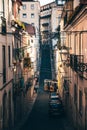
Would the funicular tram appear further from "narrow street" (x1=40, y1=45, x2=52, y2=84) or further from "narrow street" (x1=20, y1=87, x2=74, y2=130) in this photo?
"narrow street" (x1=20, y1=87, x2=74, y2=130)

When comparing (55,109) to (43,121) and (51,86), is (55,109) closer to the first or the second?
(43,121)

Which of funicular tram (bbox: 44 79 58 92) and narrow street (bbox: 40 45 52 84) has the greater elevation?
narrow street (bbox: 40 45 52 84)

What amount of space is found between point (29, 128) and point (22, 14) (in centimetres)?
6202

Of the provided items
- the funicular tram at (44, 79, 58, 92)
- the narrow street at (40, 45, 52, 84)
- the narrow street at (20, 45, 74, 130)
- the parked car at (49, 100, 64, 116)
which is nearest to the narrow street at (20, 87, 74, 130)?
the narrow street at (20, 45, 74, 130)

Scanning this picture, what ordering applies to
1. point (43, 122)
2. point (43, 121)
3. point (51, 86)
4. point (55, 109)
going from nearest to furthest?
point (43, 122) → point (43, 121) → point (55, 109) → point (51, 86)

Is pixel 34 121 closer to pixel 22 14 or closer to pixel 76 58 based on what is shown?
pixel 76 58

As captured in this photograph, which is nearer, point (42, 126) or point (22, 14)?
point (42, 126)

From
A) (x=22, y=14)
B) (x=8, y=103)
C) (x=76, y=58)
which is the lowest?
(x=8, y=103)

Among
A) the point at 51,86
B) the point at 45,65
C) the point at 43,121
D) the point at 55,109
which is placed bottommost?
the point at 43,121

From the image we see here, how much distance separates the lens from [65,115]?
111ft

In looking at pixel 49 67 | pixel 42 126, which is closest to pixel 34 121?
pixel 42 126

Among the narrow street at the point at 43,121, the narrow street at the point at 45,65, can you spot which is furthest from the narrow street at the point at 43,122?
the narrow street at the point at 45,65

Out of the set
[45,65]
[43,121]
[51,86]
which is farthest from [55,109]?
[45,65]

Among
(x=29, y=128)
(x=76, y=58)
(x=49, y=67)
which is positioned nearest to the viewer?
(x=76, y=58)
